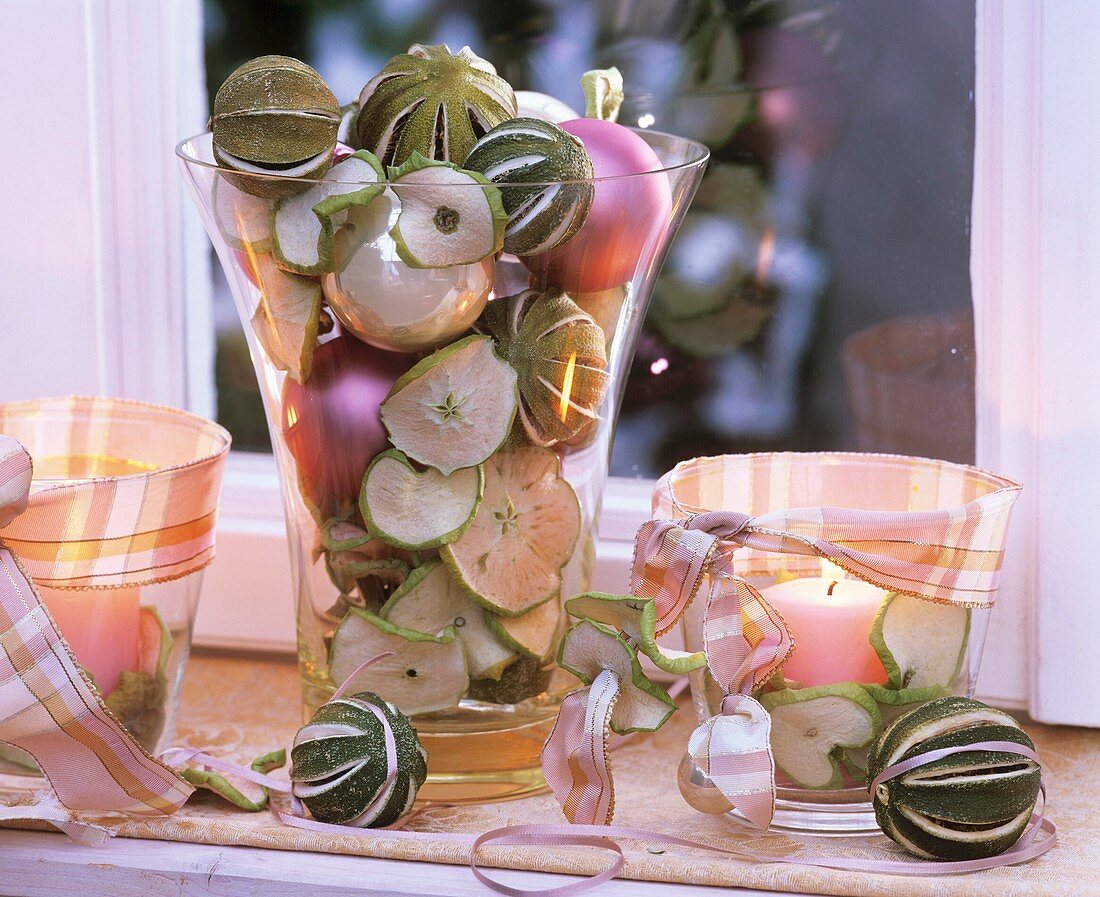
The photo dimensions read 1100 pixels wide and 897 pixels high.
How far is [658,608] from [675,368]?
0.22 metres

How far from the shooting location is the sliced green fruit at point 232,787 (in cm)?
56

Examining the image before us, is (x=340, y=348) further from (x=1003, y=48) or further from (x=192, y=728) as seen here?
(x=1003, y=48)

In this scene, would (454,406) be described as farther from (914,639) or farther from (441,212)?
(914,639)

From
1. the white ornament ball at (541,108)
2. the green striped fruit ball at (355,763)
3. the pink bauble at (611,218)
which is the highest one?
the white ornament ball at (541,108)

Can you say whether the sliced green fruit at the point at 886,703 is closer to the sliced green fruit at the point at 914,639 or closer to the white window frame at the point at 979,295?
the sliced green fruit at the point at 914,639

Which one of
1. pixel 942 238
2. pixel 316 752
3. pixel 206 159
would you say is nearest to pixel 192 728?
pixel 316 752

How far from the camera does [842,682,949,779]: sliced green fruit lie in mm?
518

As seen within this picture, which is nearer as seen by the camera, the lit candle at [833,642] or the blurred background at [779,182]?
the lit candle at [833,642]

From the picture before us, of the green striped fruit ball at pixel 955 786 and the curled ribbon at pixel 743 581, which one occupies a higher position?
the curled ribbon at pixel 743 581

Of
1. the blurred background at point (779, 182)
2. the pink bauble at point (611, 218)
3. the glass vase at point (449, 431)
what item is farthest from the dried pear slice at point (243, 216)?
the blurred background at point (779, 182)

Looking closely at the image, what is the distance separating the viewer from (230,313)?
75 centimetres

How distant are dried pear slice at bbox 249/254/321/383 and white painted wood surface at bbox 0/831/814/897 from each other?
19cm

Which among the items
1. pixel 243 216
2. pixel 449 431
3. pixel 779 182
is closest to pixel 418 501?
pixel 449 431

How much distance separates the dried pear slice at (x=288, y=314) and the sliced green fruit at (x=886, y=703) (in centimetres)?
26
